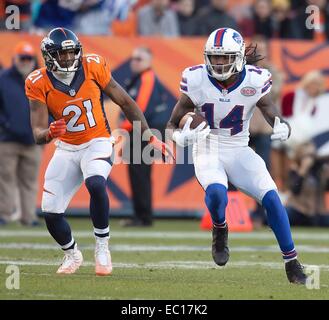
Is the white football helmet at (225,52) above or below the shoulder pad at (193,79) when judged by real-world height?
above

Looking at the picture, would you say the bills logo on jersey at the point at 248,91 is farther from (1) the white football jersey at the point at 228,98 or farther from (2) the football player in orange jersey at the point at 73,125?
(2) the football player in orange jersey at the point at 73,125

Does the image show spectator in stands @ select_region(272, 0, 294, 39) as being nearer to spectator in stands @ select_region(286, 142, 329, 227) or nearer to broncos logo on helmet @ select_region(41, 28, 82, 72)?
spectator in stands @ select_region(286, 142, 329, 227)

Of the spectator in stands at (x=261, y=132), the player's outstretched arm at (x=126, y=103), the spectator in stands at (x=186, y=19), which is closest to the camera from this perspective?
the player's outstretched arm at (x=126, y=103)

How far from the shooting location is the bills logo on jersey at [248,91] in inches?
276

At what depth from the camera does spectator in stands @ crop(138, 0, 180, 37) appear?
517 inches

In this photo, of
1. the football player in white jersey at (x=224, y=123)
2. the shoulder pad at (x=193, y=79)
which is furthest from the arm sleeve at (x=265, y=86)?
the shoulder pad at (x=193, y=79)

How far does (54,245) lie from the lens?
9352mm

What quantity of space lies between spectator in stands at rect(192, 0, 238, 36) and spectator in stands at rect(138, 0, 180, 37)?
0.35 m

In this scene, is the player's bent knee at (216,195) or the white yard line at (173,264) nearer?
the player's bent knee at (216,195)

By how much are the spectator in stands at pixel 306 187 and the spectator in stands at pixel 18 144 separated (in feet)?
9.56

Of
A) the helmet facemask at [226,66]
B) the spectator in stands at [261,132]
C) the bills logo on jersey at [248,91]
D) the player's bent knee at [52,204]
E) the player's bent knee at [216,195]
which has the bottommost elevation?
the spectator in stands at [261,132]

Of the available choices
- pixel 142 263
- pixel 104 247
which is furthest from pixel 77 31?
pixel 104 247
